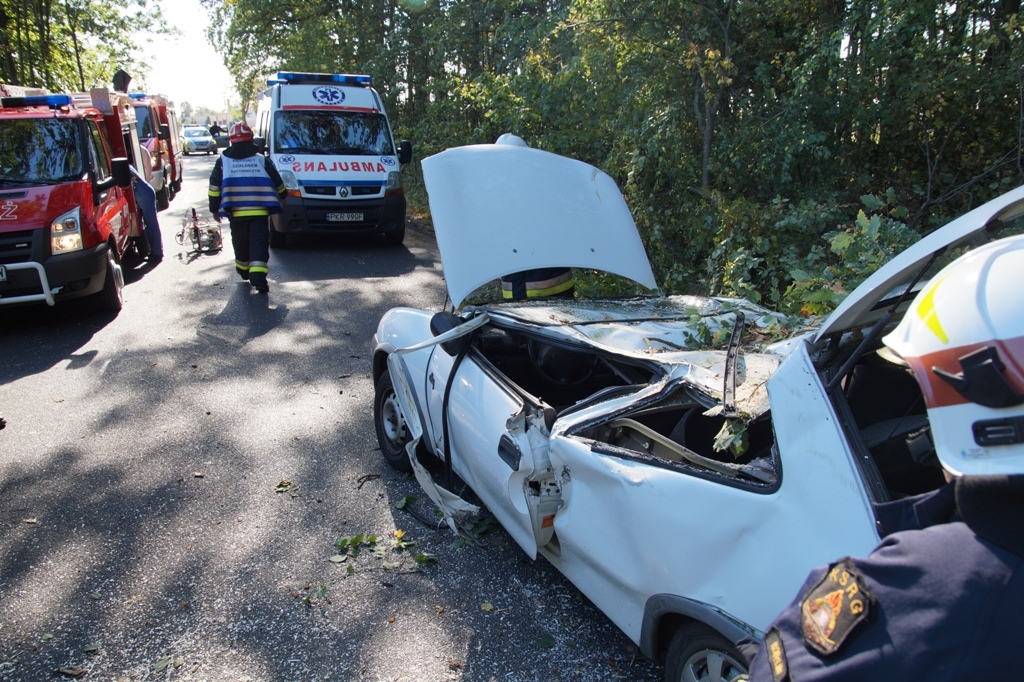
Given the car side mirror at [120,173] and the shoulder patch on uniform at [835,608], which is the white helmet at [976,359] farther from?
the car side mirror at [120,173]

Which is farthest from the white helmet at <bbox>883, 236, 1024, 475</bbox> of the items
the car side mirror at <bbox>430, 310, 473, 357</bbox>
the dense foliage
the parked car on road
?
the parked car on road

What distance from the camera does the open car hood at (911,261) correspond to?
1.92m

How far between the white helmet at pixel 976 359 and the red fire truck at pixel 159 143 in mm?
16292

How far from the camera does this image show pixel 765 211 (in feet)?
22.7

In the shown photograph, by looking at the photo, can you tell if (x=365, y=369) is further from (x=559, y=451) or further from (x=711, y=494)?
(x=711, y=494)

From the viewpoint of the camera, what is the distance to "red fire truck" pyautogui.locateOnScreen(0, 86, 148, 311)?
23.2 feet

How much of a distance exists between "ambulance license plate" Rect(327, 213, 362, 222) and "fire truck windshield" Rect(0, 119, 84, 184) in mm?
3800

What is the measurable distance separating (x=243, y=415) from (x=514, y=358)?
236 cm

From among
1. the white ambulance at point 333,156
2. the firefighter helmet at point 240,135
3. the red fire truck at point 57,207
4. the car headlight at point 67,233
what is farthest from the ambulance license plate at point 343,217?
the car headlight at point 67,233

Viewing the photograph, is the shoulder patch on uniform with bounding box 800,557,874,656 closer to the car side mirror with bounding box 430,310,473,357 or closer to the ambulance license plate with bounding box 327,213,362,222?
the car side mirror with bounding box 430,310,473,357

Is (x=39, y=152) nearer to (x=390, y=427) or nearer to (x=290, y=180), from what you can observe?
(x=290, y=180)

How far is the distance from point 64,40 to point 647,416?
29522 millimetres

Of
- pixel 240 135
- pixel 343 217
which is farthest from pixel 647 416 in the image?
pixel 343 217

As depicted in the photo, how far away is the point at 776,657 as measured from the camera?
1475 millimetres
